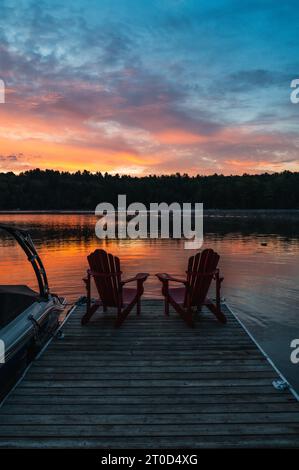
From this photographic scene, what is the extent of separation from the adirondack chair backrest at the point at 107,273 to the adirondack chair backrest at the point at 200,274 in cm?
123

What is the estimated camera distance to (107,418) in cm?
388

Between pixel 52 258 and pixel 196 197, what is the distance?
119348 mm

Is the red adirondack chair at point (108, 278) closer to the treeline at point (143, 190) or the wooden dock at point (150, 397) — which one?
the wooden dock at point (150, 397)

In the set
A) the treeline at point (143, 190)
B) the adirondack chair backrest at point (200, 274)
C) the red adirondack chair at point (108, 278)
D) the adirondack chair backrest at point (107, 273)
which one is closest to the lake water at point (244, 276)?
the adirondack chair backrest at point (200, 274)

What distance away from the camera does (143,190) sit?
145m

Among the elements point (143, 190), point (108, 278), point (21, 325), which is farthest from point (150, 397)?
point (143, 190)

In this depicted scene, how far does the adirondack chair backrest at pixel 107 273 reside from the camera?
21.8 ft

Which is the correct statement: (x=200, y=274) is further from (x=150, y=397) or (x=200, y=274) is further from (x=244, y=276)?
(x=244, y=276)

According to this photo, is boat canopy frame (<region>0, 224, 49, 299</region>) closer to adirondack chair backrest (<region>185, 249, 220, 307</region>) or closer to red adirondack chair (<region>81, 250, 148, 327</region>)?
red adirondack chair (<region>81, 250, 148, 327</region>)

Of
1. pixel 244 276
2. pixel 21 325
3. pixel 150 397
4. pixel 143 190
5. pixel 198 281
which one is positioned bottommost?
pixel 244 276

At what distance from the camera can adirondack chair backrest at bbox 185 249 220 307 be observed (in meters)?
6.77

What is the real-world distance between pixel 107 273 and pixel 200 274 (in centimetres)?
159

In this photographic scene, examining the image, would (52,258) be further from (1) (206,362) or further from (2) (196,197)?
(2) (196,197)
